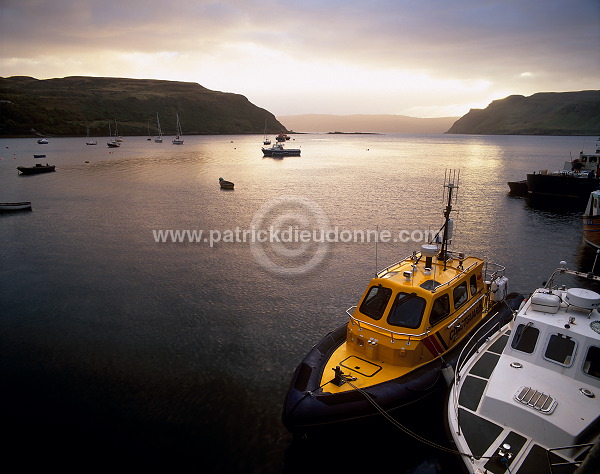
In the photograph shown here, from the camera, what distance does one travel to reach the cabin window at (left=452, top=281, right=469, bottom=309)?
13.1 metres

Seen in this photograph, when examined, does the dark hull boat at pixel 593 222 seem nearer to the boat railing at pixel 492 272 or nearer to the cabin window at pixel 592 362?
the boat railing at pixel 492 272

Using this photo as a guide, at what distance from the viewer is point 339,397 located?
32.6 ft

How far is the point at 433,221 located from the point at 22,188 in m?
59.3

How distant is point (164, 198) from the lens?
1921 inches

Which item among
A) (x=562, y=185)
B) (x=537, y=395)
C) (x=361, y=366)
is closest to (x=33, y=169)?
(x=361, y=366)

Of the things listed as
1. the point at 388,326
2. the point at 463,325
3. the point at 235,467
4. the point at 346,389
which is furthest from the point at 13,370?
the point at 463,325

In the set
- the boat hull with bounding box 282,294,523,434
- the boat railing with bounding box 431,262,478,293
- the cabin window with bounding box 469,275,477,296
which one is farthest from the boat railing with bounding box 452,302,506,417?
the boat railing with bounding box 431,262,478,293

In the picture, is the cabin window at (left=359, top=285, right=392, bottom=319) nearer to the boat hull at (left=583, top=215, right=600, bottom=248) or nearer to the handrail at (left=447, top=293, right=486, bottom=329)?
the handrail at (left=447, top=293, right=486, bottom=329)

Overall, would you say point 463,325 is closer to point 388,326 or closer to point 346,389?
point 388,326

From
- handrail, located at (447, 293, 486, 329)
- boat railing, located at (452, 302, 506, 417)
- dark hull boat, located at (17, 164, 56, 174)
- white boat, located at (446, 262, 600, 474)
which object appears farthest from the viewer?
dark hull boat, located at (17, 164, 56, 174)

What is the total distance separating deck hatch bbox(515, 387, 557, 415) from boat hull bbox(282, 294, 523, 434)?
2.67 meters

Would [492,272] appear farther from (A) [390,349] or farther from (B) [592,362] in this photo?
(A) [390,349]

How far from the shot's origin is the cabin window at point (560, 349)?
9414 mm

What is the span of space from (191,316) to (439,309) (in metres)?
12.1
